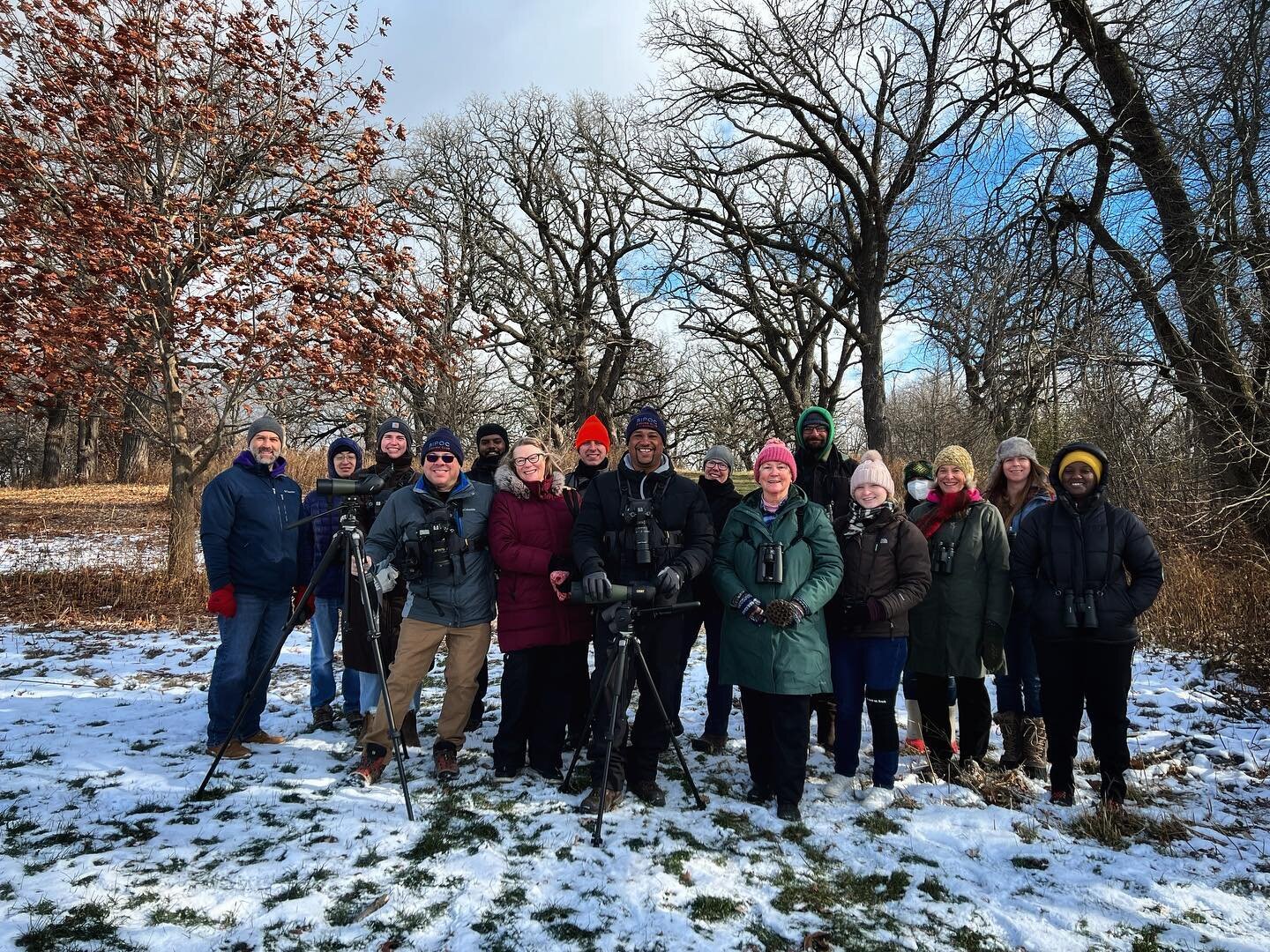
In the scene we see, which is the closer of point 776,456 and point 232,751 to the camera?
point 776,456

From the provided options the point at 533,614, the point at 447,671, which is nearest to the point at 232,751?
the point at 447,671

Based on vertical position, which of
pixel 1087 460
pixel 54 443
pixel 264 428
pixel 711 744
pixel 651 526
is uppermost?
pixel 54 443

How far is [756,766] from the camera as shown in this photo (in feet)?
12.1

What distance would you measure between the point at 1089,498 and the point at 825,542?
4.49ft

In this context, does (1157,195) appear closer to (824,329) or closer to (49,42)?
(49,42)

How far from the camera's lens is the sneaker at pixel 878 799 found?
139 inches

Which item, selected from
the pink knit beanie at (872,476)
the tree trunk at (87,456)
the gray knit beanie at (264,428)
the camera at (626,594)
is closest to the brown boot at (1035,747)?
the pink knit beanie at (872,476)

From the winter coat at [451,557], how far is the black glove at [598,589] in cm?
97

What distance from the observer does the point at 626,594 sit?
10.5 feet

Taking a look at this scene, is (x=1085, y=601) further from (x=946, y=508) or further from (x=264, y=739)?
(x=264, y=739)

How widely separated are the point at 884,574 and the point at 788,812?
135 centimetres

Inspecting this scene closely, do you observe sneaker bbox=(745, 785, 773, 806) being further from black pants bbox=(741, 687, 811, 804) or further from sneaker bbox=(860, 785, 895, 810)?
sneaker bbox=(860, 785, 895, 810)

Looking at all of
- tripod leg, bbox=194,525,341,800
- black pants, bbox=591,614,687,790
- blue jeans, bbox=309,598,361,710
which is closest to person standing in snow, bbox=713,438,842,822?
black pants, bbox=591,614,687,790

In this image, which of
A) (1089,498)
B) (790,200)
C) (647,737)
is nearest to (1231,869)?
(1089,498)
